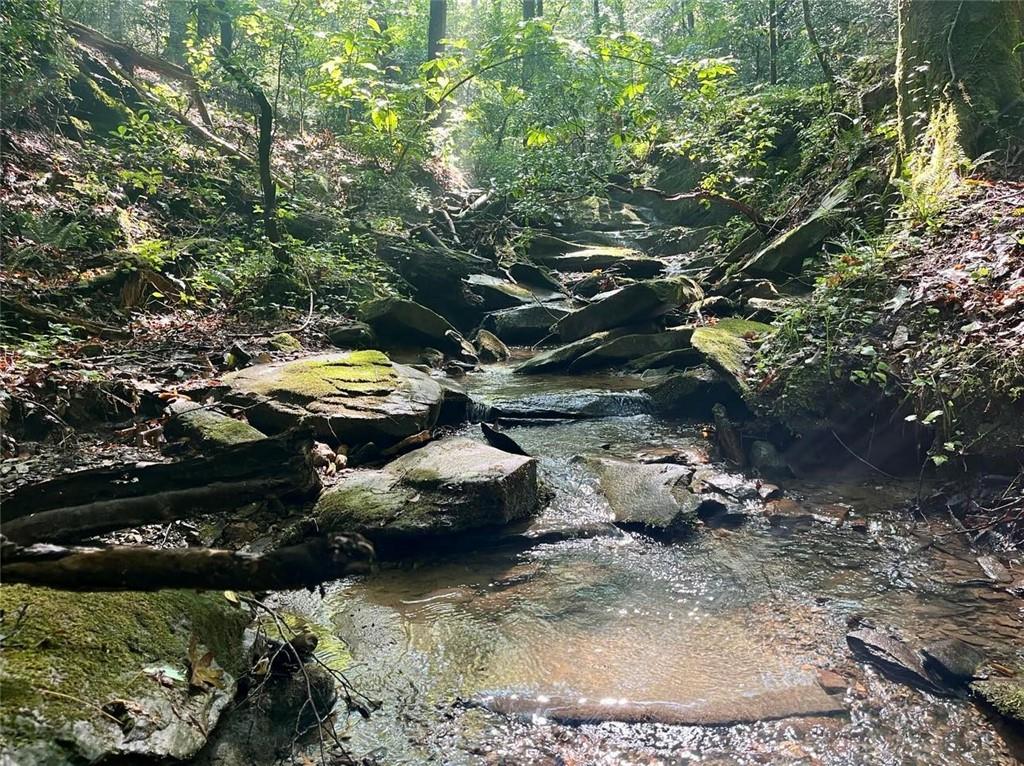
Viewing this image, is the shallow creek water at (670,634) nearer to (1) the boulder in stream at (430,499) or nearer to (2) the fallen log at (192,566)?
(1) the boulder in stream at (430,499)

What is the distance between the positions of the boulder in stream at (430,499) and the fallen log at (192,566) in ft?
9.63

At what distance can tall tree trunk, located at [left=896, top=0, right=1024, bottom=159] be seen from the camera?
6.60 m

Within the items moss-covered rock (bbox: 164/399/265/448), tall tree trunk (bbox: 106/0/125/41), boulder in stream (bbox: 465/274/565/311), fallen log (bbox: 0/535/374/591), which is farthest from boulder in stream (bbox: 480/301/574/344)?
tall tree trunk (bbox: 106/0/125/41)

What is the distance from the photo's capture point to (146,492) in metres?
2.89

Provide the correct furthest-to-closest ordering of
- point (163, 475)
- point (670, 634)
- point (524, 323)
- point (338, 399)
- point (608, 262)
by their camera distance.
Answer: point (608, 262)
point (524, 323)
point (338, 399)
point (670, 634)
point (163, 475)

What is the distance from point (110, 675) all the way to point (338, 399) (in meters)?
3.90

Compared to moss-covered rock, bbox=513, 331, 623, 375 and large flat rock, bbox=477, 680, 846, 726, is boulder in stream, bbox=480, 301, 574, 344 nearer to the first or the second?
moss-covered rock, bbox=513, 331, 623, 375

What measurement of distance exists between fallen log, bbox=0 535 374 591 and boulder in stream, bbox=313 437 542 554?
2934 millimetres

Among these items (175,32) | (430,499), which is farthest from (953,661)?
(175,32)

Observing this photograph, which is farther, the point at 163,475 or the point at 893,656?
the point at 893,656

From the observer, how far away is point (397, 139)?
1373 cm

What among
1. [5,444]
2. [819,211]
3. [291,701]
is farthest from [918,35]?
[5,444]

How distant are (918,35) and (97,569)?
9744 millimetres

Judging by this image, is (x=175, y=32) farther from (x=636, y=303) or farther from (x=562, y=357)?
(x=636, y=303)
